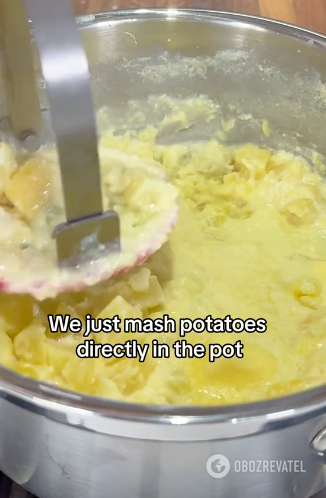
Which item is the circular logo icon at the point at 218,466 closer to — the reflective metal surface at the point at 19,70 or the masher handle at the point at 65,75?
the masher handle at the point at 65,75

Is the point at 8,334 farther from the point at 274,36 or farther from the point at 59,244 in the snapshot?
the point at 274,36

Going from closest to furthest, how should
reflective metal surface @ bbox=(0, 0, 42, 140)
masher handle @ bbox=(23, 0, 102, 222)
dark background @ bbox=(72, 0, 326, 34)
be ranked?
masher handle @ bbox=(23, 0, 102, 222) → reflective metal surface @ bbox=(0, 0, 42, 140) → dark background @ bbox=(72, 0, 326, 34)

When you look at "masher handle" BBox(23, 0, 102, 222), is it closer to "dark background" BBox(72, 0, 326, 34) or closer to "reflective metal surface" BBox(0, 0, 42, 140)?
"reflective metal surface" BBox(0, 0, 42, 140)

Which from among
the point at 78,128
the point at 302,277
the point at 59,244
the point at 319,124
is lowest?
the point at 302,277

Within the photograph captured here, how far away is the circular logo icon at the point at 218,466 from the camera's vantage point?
0.47 metres

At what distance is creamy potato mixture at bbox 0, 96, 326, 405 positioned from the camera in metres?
0.66

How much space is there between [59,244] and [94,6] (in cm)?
95

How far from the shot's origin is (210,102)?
3.42ft

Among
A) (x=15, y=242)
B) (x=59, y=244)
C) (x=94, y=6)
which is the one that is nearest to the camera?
(x=59, y=244)

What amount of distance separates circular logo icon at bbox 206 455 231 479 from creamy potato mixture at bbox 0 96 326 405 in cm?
15

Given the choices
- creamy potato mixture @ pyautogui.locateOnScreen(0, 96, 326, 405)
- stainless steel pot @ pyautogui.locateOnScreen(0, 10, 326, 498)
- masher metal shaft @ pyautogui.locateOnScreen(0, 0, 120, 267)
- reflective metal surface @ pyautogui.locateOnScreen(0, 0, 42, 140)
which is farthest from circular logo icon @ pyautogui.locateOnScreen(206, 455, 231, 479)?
reflective metal surface @ pyautogui.locateOnScreen(0, 0, 42, 140)

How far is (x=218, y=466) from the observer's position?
482 mm

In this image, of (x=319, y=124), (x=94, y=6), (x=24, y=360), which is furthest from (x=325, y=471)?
(x=94, y=6)

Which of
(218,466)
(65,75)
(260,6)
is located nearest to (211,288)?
(218,466)
